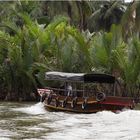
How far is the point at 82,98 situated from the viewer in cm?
2467

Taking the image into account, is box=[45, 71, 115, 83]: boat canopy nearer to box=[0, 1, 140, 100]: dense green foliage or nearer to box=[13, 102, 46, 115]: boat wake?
box=[0, 1, 140, 100]: dense green foliage

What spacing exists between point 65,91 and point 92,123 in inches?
251

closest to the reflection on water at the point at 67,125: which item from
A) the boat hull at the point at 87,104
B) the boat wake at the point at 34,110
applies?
the boat wake at the point at 34,110

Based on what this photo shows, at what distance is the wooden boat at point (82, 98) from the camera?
23.8m

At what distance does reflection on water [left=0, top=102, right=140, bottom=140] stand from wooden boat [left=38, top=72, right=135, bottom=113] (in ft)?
1.71

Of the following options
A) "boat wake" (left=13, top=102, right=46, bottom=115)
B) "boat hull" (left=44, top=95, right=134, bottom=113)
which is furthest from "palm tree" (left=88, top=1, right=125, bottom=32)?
"boat hull" (left=44, top=95, right=134, bottom=113)

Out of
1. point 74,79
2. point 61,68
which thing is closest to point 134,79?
point 74,79

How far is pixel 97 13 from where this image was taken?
4750cm

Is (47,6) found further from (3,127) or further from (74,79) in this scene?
(3,127)

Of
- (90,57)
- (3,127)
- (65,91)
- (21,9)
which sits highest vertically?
(21,9)

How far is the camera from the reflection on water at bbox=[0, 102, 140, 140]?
1714 centimetres

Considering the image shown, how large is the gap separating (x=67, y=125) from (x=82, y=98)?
472cm

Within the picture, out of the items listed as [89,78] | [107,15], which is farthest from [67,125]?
[107,15]

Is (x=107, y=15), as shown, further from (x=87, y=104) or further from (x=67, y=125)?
Result: (x=67, y=125)
